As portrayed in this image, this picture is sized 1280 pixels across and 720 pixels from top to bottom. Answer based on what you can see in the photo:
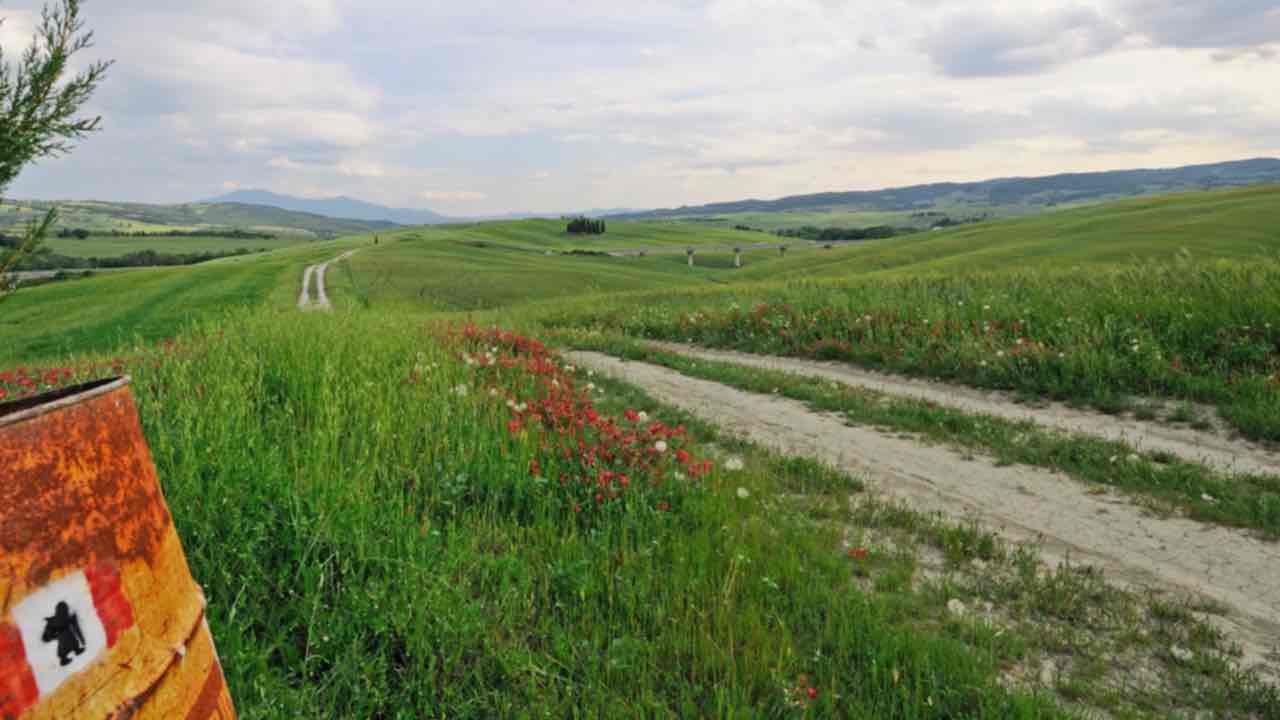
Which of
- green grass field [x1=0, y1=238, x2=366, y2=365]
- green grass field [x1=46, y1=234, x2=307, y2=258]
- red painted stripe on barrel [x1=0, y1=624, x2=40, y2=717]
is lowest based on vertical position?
green grass field [x1=0, y1=238, x2=366, y2=365]

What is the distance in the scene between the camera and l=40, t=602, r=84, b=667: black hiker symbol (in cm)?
156

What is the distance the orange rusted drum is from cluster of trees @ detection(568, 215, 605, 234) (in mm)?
123456

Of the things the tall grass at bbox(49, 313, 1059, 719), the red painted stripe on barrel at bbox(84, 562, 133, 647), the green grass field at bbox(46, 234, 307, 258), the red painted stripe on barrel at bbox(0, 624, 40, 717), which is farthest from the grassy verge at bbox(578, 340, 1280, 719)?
the green grass field at bbox(46, 234, 307, 258)

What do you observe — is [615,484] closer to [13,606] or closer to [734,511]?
A: [734,511]

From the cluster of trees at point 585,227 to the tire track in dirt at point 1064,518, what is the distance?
117 meters

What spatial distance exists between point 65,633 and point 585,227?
12494 cm

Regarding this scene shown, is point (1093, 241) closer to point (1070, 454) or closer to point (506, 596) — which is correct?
point (1070, 454)

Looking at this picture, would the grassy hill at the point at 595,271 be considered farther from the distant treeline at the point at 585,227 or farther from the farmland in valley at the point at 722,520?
the distant treeline at the point at 585,227

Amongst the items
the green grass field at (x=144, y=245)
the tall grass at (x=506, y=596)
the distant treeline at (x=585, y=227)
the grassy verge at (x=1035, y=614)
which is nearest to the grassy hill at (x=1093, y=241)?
the grassy verge at (x=1035, y=614)

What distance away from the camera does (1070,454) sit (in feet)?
23.6

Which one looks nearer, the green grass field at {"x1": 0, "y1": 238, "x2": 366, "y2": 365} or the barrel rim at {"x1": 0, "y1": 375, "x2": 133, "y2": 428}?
the barrel rim at {"x1": 0, "y1": 375, "x2": 133, "y2": 428}

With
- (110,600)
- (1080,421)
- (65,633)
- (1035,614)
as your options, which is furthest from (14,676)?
(1080,421)

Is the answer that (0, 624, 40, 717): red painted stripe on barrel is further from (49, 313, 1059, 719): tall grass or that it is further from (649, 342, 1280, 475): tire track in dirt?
(649, 342, 1280, 475): tire track in dirt

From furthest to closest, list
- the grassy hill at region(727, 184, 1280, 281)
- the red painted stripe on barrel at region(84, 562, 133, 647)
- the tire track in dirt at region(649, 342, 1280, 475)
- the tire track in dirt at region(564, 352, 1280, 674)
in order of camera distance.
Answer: the grassy hill at region(727, 184, 1280, 281), the tire track in dirt at region(649, 342, 1280, 475), the tire track in dirt at region(564, 352, 1280, 674), the red painted stripe on barrel at region(84, 562, 133, 647)
